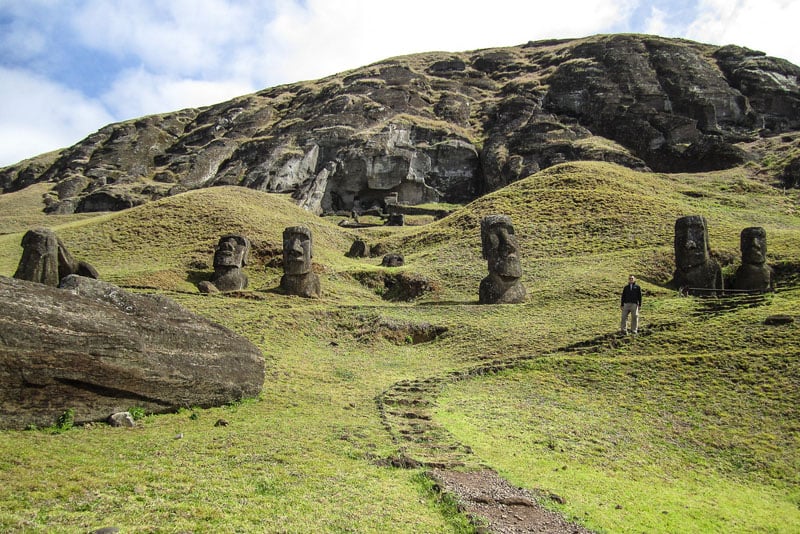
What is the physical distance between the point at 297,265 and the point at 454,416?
52.6 ft

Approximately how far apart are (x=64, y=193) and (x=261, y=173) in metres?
28.6

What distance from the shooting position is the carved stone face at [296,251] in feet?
92.2

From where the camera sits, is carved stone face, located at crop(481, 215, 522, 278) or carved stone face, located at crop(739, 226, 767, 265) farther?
carved stone face, located at crop(481, 215, 522, 278)

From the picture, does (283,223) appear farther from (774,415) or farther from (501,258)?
(774,415)

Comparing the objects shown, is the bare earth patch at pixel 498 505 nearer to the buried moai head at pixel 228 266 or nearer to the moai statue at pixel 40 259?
the moai statue at pixel 40 259

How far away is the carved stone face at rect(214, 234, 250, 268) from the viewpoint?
29406 millimetres

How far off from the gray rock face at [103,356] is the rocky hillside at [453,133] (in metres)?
62.6

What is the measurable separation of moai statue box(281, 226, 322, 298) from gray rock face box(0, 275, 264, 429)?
48.9 feet

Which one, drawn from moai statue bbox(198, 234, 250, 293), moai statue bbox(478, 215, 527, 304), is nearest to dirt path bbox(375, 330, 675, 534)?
moai statue bbox(478, 215, 527, 304)

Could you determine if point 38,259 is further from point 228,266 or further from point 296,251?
point 296,251

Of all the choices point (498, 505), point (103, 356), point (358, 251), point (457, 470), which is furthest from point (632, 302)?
point (358, 251)

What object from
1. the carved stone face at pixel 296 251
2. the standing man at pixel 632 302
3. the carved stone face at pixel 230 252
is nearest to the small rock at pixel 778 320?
the standing man at pixel 632 302

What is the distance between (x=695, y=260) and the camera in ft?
88.8

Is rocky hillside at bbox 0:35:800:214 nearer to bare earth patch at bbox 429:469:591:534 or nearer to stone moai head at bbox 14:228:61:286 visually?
stone moai head at bbox 14:228:61:286
